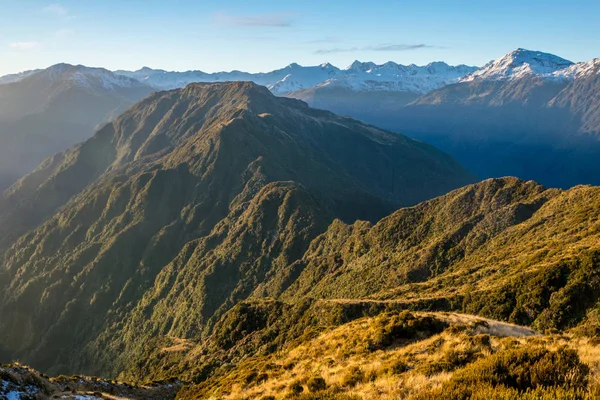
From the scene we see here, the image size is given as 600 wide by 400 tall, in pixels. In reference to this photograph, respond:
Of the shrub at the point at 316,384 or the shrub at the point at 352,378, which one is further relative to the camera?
the shrub at the point at 316,384

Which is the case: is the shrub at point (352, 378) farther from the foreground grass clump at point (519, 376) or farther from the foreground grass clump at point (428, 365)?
the foreground grass clump at point (519, 376)

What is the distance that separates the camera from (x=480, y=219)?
92188 millimetres

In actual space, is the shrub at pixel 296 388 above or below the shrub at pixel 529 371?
below

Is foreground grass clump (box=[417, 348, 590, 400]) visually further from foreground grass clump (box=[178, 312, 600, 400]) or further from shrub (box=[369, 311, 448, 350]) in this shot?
shrub (box=[369, 311, 448, 350])

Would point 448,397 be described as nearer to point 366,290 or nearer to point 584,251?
point 584,251

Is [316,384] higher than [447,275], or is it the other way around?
[316,384]

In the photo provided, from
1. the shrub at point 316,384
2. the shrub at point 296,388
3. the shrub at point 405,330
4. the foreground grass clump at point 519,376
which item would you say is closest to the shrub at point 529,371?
the foreground grass clump at point 519,376

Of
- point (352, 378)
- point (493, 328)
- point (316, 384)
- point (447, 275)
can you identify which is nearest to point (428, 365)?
point (352, 378)

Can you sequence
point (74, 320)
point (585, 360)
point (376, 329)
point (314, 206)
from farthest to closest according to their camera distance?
point (74, 320), point (314, 206), point (376, 329), point (585, 360)

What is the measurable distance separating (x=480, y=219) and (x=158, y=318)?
129379 mm

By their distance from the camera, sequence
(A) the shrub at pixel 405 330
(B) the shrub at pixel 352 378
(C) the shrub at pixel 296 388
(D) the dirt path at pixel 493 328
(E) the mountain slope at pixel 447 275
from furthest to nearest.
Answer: (E) the mountain slope at pixel 447 275 < (A) the shrub at pixel 405 330 < (D) the dirt path at pixel 493 328 < (C) the shrub at pixel 296 388 < (B) the shrub at pixel 352 378

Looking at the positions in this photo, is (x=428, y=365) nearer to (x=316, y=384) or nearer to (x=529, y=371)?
(x=529, y=371)

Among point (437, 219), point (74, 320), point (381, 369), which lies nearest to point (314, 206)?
point (437, 219)

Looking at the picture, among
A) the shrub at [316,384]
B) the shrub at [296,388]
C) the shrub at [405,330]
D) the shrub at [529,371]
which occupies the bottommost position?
the shrub at [405,330]
